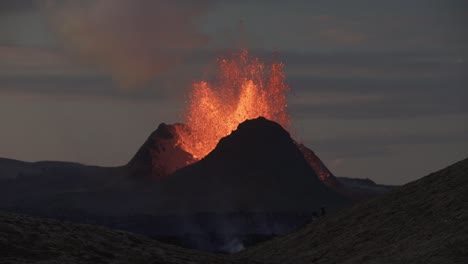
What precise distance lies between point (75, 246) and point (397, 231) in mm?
23035

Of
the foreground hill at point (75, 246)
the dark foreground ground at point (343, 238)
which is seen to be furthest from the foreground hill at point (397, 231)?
the foreground hill at point (75, 246)

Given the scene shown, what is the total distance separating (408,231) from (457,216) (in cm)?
411

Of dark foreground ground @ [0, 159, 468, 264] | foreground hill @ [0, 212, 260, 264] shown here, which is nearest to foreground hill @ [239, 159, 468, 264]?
dark foreground ground @ [0, 159, 468, 264]

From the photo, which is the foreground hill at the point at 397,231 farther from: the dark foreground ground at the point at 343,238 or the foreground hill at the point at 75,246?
the foreground hill at the point at 75,246

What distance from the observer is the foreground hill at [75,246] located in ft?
174

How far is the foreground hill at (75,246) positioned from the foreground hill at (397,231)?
9825 millimetres

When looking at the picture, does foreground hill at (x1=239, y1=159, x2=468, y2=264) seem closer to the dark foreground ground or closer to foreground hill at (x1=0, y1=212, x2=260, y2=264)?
the dark foreground ground

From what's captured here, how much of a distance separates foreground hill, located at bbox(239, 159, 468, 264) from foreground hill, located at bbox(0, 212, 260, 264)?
9.82m

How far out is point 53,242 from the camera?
55.5 metres

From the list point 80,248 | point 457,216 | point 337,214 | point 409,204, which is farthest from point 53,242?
point 337,214

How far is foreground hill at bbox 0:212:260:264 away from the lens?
174 ft

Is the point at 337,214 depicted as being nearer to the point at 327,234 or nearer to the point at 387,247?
the point at 327,234

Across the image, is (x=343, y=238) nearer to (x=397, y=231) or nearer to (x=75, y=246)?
(x=397, y=231)

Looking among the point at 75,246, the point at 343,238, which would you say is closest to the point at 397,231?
the point at 343,238
